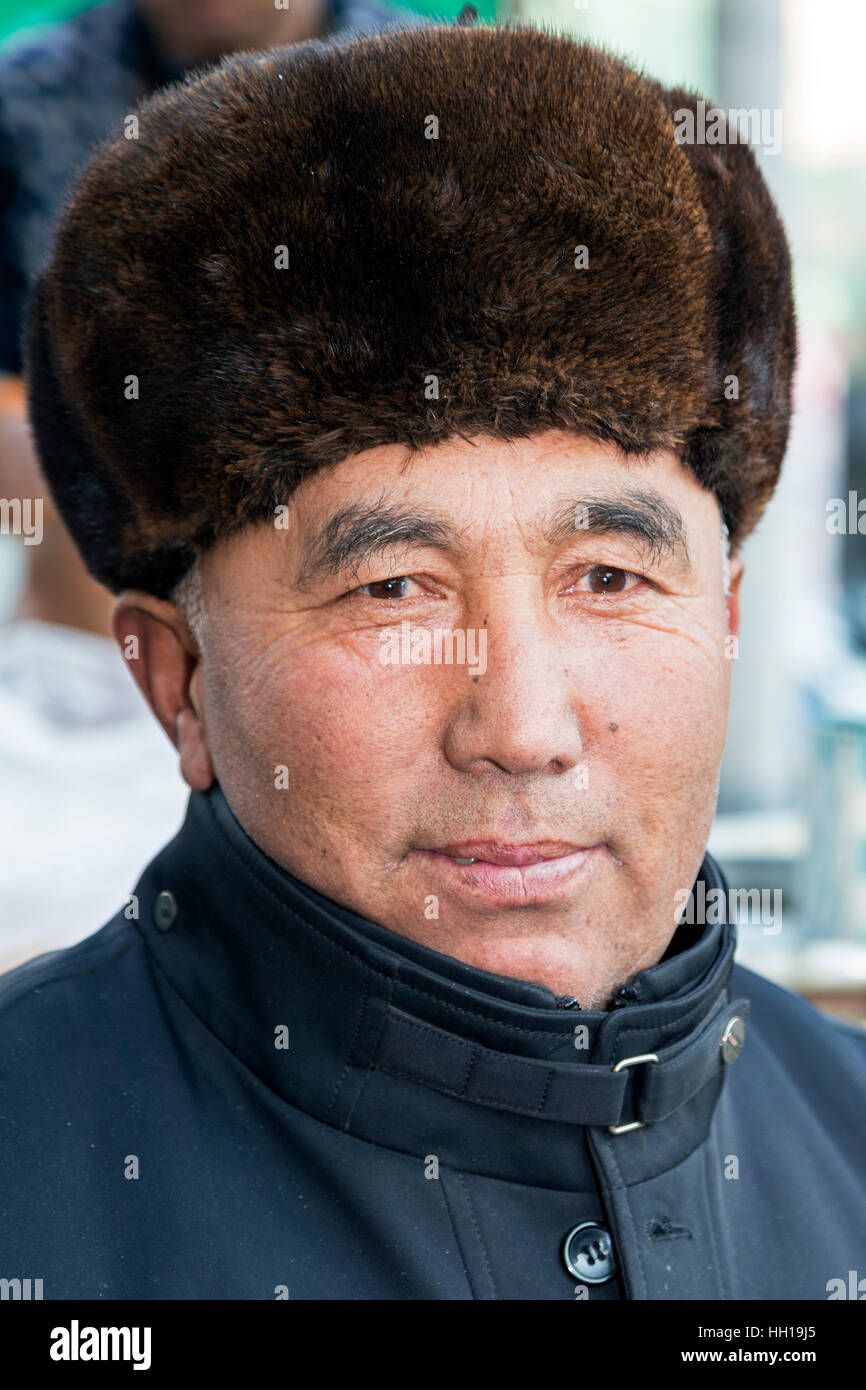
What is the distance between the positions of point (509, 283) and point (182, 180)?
35 centimetres

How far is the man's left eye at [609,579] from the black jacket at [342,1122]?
15.7 inches

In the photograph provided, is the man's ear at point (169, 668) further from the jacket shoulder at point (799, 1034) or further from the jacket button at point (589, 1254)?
the jacket shoulder at point (799, 1034)

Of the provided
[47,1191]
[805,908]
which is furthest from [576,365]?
[805,908]

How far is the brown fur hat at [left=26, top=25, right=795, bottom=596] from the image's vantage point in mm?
1421

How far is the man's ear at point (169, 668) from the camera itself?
65.7 inches

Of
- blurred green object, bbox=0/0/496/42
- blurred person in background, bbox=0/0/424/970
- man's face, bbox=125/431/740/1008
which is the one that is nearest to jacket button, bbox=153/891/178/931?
man's face, bbox=125/431/740/1008

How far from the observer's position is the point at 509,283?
1.43 meters

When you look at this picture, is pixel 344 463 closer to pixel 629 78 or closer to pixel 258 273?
pixel 258 273

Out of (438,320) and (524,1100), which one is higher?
(438,320)

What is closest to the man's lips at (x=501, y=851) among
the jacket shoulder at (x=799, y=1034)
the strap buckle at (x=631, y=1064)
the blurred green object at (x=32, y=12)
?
the strap buckle at (x=631, y=1064)

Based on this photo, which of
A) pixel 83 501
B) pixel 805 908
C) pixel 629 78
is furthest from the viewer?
pixel 805 908

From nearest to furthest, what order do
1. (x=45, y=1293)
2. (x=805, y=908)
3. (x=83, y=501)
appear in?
(x=45, y=1293) → (x=83, y=501) → (x=805, y=908)

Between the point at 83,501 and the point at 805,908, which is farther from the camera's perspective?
the point at 805,908

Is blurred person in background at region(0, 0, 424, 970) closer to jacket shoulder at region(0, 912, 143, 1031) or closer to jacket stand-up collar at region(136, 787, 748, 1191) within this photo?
jacket shoulder at region(0, 912, 143, 1031)
